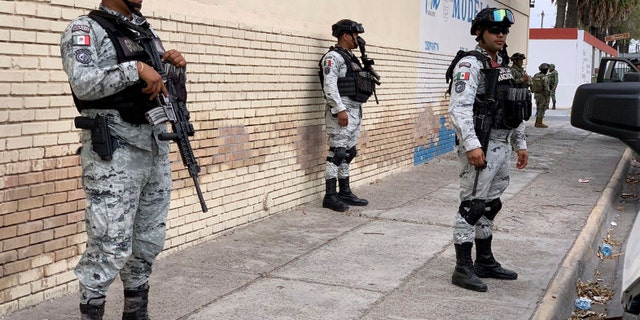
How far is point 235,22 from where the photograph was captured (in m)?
6.57

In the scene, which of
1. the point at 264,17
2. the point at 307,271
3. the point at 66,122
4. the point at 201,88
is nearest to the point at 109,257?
the point at 66,122

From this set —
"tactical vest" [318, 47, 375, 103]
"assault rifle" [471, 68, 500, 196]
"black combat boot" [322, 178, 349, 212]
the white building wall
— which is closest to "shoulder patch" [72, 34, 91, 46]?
"assault rifle" [471, 68, 500, 196]

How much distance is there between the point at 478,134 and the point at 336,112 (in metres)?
2.75

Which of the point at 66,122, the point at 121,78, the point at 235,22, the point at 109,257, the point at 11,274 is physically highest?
the point at 235,22

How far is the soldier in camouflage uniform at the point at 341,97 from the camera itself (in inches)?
302

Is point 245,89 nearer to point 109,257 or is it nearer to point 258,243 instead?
point 258,243

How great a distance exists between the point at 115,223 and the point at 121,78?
671 mm

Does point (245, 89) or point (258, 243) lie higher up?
point (245, 89)

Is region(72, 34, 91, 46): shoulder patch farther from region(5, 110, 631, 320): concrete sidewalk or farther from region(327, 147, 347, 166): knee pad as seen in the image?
region(327, 147, 347, 166): knee pad

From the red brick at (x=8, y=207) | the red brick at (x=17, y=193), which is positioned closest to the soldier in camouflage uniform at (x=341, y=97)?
the red brick at (x=17, y=193)

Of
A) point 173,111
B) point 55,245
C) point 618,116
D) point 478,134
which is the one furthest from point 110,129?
point 478,134

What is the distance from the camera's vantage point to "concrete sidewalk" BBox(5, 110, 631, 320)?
15.6 ft

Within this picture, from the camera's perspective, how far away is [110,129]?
362cm

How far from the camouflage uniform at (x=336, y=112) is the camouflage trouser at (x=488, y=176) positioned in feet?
8.34
